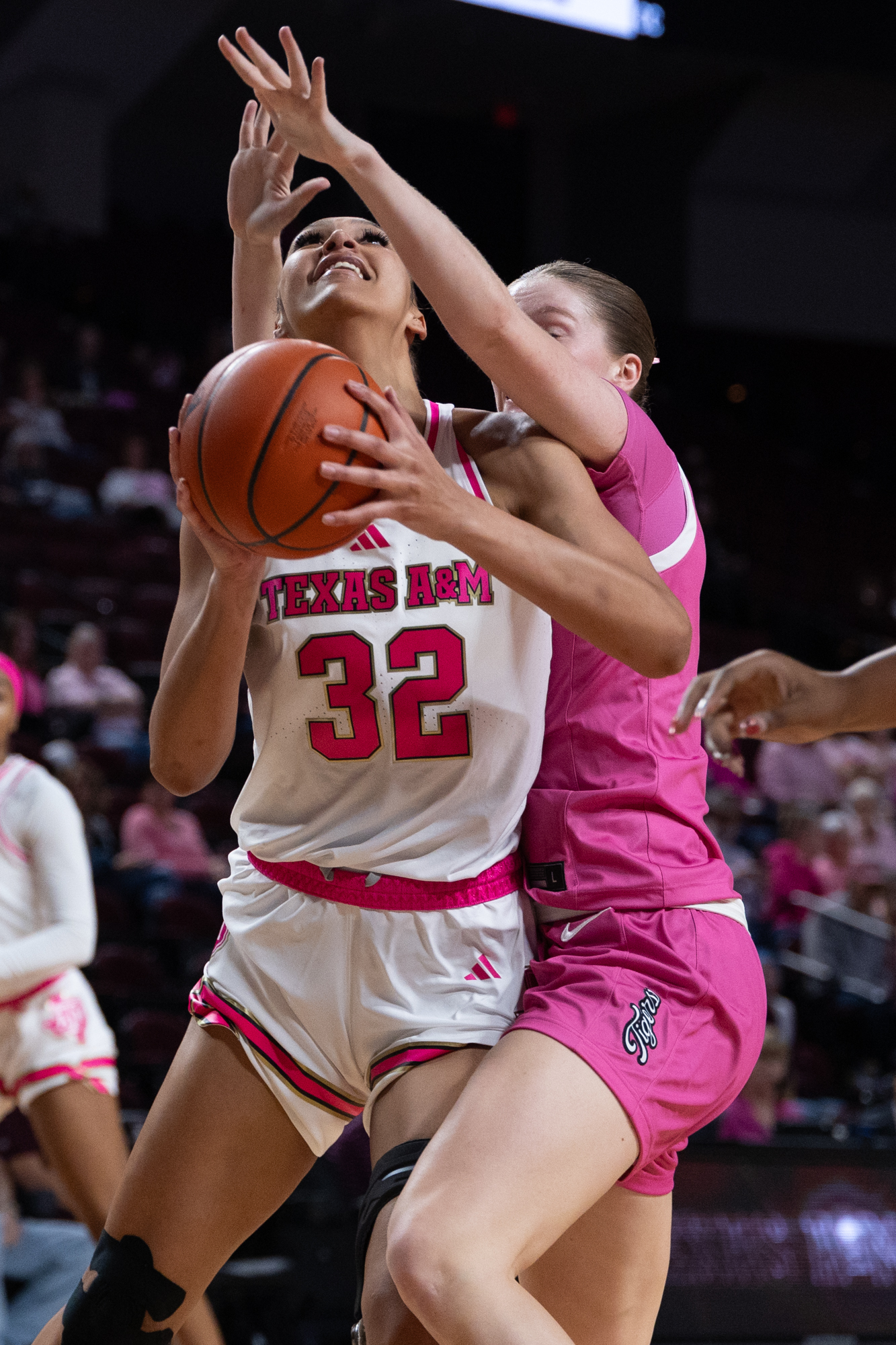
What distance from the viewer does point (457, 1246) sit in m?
1.92

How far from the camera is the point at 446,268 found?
2146 mm

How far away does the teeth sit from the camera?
251cm

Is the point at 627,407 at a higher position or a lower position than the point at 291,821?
higher

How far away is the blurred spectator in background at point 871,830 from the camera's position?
9.49 metres

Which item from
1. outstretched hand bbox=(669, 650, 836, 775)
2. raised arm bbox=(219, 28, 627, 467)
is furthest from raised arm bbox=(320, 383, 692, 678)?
outstretched hand bbox=(669, 650, 836, 775)

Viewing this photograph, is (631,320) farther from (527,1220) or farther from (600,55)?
(600,55)

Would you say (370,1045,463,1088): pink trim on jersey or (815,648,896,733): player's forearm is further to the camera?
(815,648,896,733): player's forearm

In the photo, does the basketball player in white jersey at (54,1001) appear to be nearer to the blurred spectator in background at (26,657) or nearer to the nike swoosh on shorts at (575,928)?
the nike swoosh on shorts at (575,928)

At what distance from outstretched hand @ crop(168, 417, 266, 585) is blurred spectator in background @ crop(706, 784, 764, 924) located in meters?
6.48

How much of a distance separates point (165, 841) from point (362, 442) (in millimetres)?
5888

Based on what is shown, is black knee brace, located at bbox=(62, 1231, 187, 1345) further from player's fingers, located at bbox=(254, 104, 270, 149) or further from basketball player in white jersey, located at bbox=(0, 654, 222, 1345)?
player's fingers, located at bbox=(254, 104, 270, 149)

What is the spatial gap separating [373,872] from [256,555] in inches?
21.0

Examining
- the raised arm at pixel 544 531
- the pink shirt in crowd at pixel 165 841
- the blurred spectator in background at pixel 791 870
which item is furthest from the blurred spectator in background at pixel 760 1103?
the raised arm at pixel 544 531

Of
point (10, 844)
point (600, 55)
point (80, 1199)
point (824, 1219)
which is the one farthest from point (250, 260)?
point (600, 55)
